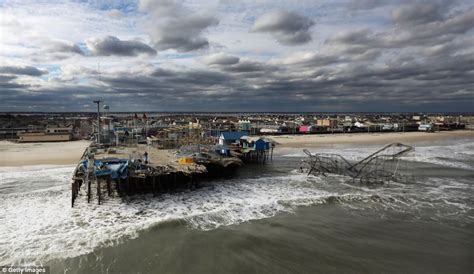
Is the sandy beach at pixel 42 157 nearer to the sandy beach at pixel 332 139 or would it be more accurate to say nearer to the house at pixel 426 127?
the sandy beach at pixel 332 139

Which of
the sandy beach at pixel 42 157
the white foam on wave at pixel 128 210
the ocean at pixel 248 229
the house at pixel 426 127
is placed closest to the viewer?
the ocean at pixel 248 229

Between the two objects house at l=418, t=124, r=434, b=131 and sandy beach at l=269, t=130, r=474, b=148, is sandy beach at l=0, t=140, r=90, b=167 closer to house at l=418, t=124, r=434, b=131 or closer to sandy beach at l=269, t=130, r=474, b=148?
sandy beach at l=269, t=130, r=474, b=148

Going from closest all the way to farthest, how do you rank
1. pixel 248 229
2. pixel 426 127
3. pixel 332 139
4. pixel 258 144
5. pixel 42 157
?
pixel 248 229
pixel 42 157
pixel 258 144
pixel 332 139
pixel 426 127

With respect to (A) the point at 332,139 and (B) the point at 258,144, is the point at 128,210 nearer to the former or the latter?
(B) the point at 258,144

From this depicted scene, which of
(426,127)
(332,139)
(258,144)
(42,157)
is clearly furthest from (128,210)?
(426,127)

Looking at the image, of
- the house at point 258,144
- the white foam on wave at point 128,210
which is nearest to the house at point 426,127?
the house at point 258,144

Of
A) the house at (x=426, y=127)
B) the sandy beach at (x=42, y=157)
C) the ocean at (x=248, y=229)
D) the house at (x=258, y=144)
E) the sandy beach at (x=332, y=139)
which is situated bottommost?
the ocean at (x=248, y=229)

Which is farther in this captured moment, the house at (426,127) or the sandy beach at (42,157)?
the house at (426,127)

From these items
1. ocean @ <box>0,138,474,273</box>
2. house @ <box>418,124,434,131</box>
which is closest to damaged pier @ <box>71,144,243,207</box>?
ocean @ <box>0,138,474,273</box>

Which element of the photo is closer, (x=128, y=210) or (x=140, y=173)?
(x=128, y=210)
